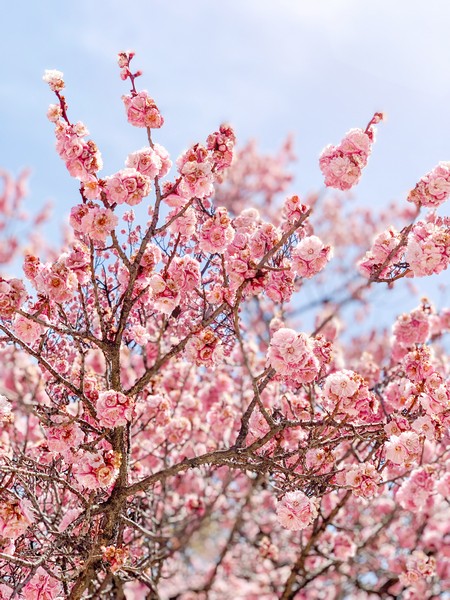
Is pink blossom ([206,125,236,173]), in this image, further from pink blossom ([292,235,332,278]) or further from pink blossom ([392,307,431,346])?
pink blossom ([392,307,431,346])

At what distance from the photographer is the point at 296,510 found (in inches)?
131

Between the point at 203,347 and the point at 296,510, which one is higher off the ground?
the point at 203,347

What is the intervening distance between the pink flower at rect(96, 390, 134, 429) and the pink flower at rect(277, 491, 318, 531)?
1.02 m

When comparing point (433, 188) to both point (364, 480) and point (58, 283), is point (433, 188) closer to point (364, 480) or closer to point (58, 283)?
point (364, 480)

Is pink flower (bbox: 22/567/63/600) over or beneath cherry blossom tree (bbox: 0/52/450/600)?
beneath

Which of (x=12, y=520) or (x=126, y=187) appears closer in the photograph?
(x=12, y=520)

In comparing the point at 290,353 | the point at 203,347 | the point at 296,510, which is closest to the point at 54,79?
the point at 203,347

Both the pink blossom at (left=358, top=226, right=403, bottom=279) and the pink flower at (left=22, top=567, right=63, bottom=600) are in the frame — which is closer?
the pink flower at (left=22, top=567, right=63, bottom=600)

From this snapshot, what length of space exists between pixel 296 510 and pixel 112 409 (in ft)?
3.80

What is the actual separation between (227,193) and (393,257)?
11812 mm

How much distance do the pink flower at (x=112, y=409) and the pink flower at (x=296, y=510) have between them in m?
1.02

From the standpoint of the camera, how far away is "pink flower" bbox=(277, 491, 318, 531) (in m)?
3.31

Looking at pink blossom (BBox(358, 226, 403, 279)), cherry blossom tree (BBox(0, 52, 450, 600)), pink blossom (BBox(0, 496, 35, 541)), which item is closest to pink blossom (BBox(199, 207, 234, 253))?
cherry blossom tree (BBox(0, 52, 450, 600))

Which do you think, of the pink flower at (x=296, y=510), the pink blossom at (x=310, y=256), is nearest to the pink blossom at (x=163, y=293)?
the pink blossom at (x=310, y=256)
